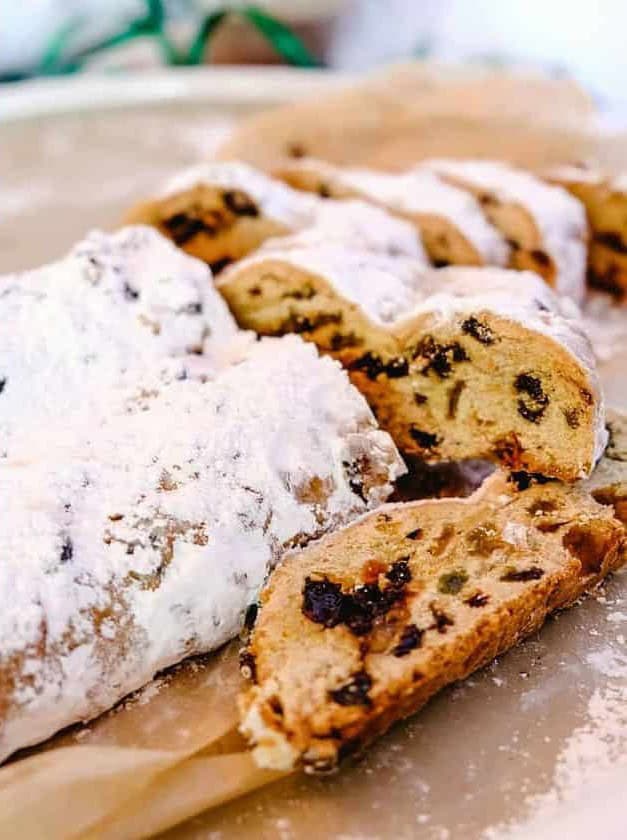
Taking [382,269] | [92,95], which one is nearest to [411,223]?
[382,269]

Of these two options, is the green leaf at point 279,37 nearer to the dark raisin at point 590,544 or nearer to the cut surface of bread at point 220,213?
the cut surface of bread at point 220,213

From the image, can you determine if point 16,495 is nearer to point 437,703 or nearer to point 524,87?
point 437,703

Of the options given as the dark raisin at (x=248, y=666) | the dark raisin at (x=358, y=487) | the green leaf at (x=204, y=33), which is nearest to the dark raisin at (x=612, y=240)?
the dark raisin at (x=358, y=487)

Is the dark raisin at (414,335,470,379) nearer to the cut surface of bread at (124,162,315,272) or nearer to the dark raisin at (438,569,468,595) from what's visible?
the dark raisin at (438,569,468,595)

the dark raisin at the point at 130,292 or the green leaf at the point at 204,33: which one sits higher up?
the dark raisin at the point at 130,292

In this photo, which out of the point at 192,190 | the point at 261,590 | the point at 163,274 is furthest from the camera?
the point at 192,190

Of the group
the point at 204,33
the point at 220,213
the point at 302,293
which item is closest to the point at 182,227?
the point at 220,213
